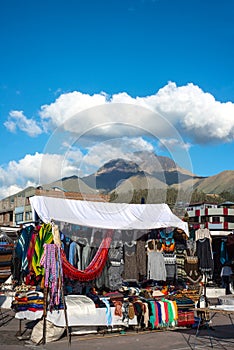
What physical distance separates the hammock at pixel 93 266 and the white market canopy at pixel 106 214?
452mm

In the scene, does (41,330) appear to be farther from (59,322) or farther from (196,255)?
(196,255)

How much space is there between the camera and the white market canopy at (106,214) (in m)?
8.91

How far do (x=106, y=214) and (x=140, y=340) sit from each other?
3037mm

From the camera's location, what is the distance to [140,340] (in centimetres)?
777

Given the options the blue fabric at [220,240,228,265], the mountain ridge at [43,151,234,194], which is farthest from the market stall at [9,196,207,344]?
the blue fabric at [220,240,228,265]

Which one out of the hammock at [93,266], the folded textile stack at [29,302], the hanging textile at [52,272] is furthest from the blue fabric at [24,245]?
the hanging textile at [52,272]

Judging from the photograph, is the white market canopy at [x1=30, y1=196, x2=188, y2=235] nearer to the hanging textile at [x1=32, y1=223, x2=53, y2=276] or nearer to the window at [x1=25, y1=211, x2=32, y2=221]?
the hanging textile at [x1=32, y1=223, x2=53, y2=276]

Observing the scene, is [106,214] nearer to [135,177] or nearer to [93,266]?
[93,266]

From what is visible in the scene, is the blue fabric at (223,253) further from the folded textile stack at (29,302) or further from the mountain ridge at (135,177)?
the folded textile stack at (29,302)

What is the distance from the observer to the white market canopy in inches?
351

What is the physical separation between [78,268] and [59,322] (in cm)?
204

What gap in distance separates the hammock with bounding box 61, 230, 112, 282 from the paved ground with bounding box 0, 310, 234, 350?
131cm

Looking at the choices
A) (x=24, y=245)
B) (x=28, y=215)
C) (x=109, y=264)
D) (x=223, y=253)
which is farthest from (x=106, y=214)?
(x=28, y=215)

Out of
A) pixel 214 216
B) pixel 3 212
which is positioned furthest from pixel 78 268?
pixel 3 212
